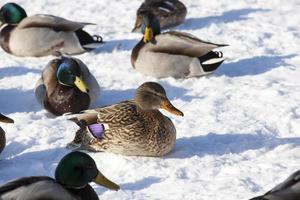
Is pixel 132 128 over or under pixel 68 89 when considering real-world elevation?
over

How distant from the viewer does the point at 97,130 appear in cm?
673

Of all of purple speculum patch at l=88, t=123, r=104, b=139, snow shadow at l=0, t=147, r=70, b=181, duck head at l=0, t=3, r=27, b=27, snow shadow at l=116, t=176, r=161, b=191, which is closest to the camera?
snow shadow at l=116, t=176, r=161, b=191

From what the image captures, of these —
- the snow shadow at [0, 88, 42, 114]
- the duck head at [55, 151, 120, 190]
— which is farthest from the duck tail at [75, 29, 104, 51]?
the duck head at [55, 151, 120, 190]

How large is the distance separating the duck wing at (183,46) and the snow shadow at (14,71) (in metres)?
1.51

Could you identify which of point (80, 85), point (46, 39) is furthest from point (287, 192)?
point (46, 39)

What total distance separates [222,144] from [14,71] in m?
3.30

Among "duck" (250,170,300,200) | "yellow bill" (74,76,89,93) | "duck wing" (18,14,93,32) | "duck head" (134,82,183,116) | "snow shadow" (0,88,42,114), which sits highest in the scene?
"duck" (250,170,300,200)

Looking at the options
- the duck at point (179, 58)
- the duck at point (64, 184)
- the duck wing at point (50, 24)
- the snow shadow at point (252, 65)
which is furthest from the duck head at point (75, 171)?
the duck wing at point (50, 24)

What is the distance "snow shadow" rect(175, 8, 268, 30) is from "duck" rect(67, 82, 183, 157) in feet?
14.1

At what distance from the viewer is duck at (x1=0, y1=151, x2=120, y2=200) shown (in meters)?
4.64

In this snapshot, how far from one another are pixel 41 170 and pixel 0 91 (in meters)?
2.41

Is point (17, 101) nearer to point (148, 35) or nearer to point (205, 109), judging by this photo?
point (148, 35)

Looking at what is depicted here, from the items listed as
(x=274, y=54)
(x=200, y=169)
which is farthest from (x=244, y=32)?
(x=200, y=169)

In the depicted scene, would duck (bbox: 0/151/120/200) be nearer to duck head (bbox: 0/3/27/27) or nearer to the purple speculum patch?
the purple speculum patch
